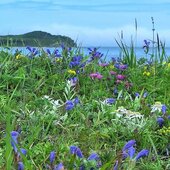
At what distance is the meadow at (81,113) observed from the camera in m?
2.66

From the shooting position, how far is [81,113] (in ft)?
12.6

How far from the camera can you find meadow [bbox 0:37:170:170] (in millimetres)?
2656

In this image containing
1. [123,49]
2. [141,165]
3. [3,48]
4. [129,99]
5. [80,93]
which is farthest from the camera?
[123,49]

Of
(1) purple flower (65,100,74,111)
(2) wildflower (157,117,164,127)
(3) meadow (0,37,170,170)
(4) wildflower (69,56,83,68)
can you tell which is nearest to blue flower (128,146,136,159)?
(3) meadow (0,37,170,170)

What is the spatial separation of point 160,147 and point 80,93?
1451 millimetres

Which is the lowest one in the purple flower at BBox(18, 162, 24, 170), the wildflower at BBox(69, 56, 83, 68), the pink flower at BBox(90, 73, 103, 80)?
the purple flower at BBox(18, 162, 24, 170)

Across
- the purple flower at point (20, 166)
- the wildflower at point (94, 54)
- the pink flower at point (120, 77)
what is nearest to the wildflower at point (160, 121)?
the pink flower at point (120, 77)

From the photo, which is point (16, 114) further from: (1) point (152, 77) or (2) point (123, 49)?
(2) point (123, 49)

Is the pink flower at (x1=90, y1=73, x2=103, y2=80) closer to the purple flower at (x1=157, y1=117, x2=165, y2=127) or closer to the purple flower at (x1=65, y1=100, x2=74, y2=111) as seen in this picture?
the purple flower at (x1=65, y1=100, x2=74, y2=111)

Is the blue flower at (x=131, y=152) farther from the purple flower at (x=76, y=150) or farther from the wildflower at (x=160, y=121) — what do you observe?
the wildflower at (x=160, y=121)

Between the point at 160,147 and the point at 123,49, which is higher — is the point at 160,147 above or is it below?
below

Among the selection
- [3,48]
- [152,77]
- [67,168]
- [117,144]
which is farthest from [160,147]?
[3,48]

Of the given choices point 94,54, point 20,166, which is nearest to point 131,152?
point 20,166

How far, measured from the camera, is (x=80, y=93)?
15.8ft
